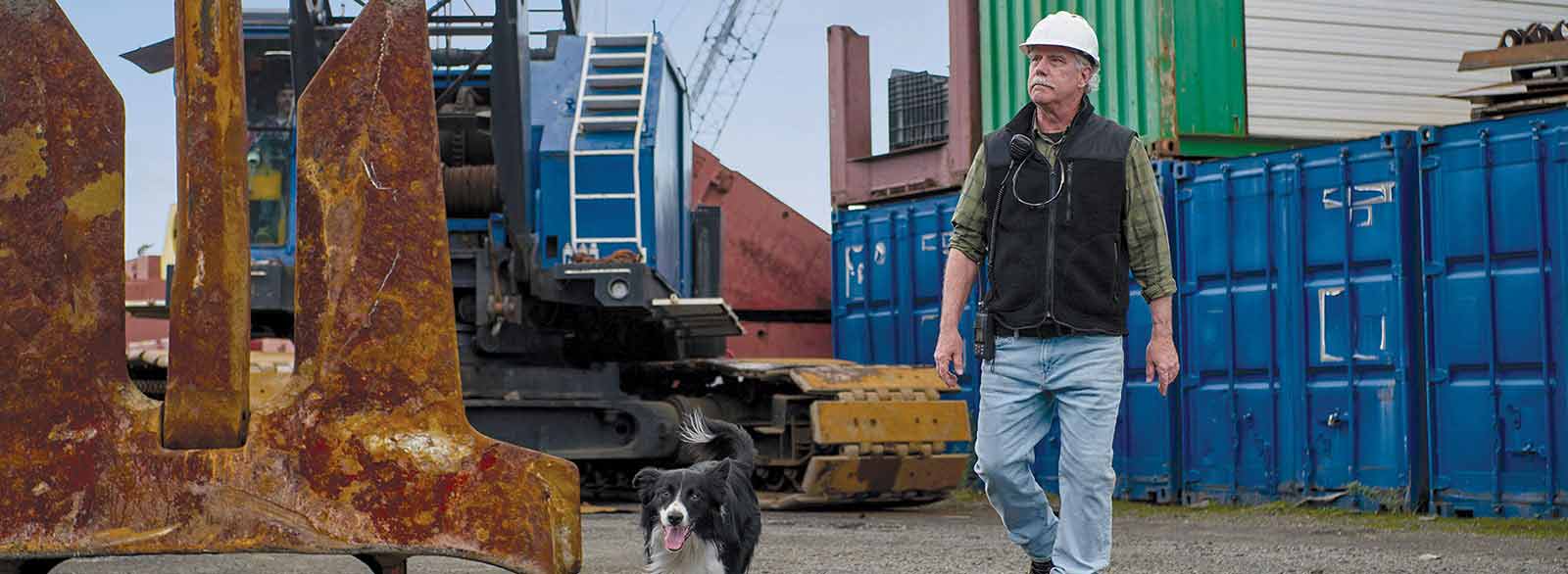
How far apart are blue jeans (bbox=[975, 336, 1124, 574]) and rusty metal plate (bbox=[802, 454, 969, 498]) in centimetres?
751

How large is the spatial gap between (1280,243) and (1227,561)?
17.4ft

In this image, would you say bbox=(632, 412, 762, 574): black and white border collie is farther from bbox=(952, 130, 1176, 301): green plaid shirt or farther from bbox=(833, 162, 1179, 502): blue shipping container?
bbox=(833, 162, 1179, 502): blue shipping container

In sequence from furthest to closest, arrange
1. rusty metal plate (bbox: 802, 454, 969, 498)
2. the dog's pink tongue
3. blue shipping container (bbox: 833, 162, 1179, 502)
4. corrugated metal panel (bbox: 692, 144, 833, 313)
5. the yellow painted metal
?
1. corrugated metal panel (bbox: 692, 144, 833, 313)
2. blue shipping container (bbox: 833, 162, 1179, 502)
3. the yellow painted metal
4. rusty metal plate (bbox: 802, 454, 969, 498)
5. the dog's pink tongue

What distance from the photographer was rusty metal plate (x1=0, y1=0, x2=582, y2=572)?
442cm

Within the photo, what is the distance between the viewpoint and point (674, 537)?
7.14 m

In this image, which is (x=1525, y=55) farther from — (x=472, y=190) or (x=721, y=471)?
(x=721, y=471)

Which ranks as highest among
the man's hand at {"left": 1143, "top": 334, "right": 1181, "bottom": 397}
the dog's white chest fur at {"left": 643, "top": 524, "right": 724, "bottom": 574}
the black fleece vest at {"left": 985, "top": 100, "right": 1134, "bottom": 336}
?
the black fleece vest at {"left": 985, "top": 100, "right": 1134, "bottom": 336}

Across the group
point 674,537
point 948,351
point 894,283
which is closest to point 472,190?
point 674,537

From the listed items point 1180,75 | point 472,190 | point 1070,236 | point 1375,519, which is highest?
point 1180,75

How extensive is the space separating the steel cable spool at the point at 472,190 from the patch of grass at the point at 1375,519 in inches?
201

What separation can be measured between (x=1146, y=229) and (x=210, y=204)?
119 inches

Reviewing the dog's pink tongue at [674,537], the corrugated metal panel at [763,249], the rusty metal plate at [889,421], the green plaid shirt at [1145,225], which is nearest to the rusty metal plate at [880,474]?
the rusty metal plate at [889,421]

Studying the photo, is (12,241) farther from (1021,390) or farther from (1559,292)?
(1559,292)

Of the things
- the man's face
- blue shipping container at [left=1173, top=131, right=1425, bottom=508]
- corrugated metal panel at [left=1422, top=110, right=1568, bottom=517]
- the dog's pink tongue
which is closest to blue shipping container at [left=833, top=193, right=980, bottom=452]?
blue shipping container at [left=1173, top=131, right=1425, bottom=508]
